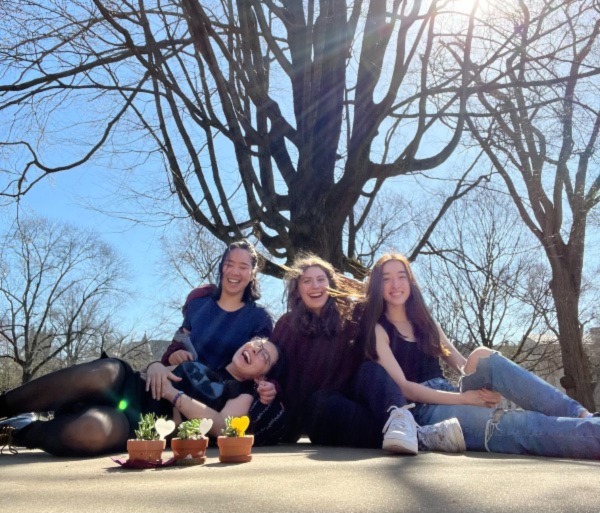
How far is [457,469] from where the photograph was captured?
7.47 ft

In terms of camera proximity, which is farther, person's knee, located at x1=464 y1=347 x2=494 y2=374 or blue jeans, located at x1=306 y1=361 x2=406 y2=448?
person's knee, located at x1=464 y1=347 x2=494 y2=374

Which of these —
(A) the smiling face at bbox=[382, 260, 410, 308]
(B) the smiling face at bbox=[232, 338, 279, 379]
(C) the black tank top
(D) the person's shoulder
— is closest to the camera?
(B) the smiling face at bbox=[232, 338, 279, 379]

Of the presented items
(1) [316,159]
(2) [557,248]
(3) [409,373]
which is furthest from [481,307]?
(3) [409,373]

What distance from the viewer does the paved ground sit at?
5.28ft

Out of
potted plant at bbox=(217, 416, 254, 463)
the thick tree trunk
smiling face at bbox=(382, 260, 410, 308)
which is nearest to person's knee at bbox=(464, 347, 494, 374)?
smiling face at bbox=(382, 260, 410, 308)

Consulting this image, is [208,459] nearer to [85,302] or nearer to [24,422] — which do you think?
[24,422]

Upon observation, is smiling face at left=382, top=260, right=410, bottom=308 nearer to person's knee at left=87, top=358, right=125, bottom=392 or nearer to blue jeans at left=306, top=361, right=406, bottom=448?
blue jeans at left=306, top=361, right=406, bottom=448

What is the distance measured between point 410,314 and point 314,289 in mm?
643

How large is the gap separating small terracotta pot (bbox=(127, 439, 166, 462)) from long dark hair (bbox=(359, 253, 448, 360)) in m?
1.54

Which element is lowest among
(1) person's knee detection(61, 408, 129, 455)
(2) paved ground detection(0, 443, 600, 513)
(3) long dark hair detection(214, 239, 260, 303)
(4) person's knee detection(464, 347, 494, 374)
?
(2) paved ground detection(0, 443, 600, 513)

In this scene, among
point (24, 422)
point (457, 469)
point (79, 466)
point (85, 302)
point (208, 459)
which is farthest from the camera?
point (85, 302)

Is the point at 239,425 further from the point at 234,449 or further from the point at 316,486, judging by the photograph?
the point at 316,486

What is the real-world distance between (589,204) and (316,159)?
499cm

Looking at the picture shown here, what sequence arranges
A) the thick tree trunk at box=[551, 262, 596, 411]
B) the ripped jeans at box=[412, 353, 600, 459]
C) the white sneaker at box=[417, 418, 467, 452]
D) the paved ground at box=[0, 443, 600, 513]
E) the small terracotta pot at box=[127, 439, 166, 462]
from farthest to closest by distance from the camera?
the thick tree trunk at box=[551, 262, 596, 411]
the white sneaker at box=[417, 418, 467, 452]
the ripped jeans at box=[412, 353, 600, 459]
the small terracotta pot at box=[127, 439, 166, 462]
the paved ground at box=[0, 443, 600, 513]
